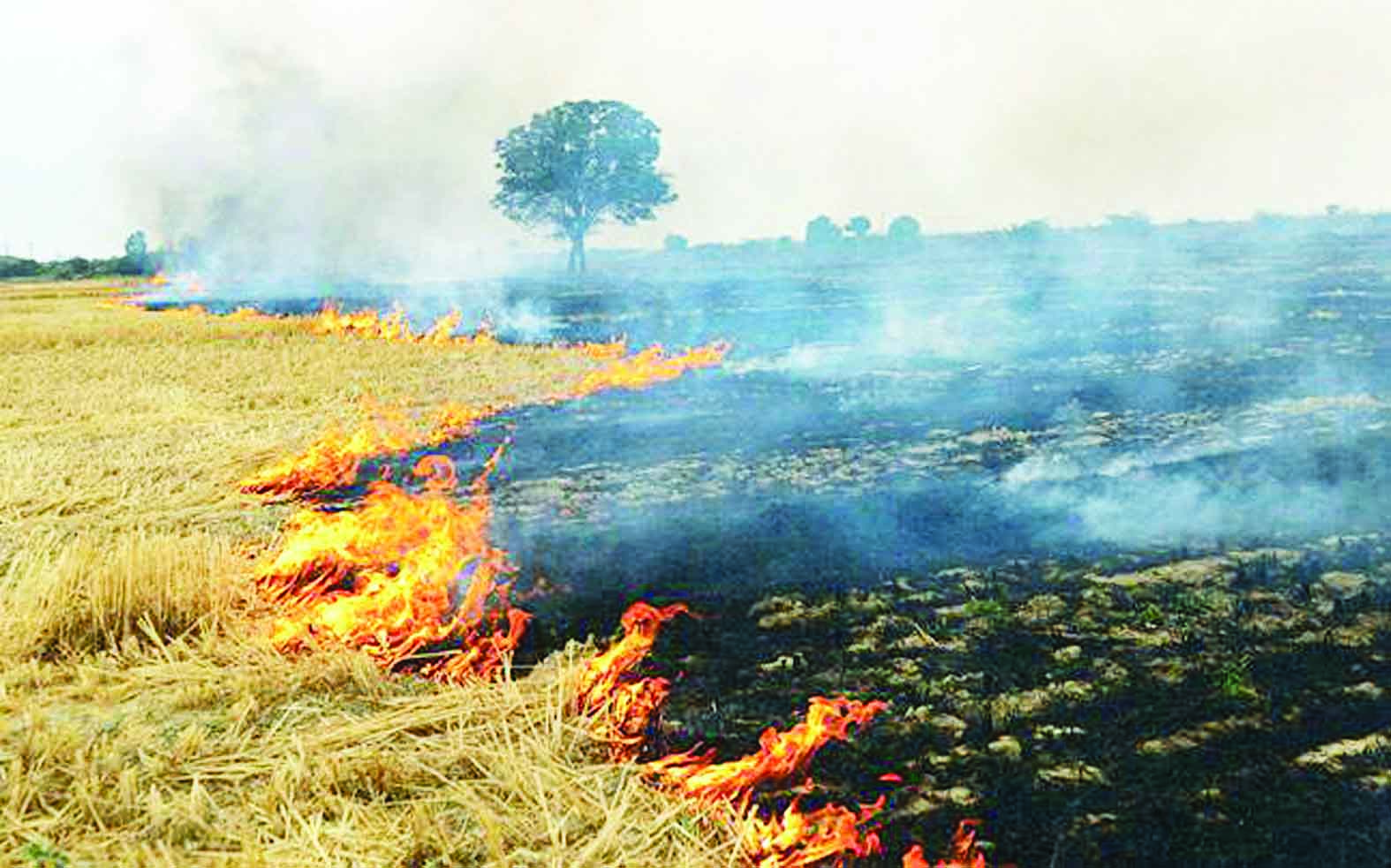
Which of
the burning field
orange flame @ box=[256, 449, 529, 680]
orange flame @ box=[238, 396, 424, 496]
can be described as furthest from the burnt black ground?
orange flame @ box=[238, 396, 424, 496]

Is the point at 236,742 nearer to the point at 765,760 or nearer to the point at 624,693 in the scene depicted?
the point at 624,693

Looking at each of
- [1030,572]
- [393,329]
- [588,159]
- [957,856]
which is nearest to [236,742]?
[957,856]

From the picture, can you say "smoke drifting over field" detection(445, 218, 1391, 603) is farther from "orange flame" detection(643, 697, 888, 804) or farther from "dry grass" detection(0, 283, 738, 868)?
"dry grass" detection(0, 283, 738, 868)

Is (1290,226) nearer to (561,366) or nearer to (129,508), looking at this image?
(561,366)

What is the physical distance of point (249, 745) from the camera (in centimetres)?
530

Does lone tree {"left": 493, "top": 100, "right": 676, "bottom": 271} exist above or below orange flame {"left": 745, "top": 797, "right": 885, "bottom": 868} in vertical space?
above

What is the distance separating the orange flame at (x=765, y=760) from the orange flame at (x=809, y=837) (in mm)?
238

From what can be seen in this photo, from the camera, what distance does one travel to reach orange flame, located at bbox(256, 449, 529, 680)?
673 centimetres

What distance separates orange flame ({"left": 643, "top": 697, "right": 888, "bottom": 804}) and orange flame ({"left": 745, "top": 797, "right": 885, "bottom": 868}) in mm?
238

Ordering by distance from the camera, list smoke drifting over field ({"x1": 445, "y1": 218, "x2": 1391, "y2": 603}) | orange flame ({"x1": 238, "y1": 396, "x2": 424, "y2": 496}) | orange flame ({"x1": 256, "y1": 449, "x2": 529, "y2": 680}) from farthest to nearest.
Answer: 1. orange flame ({"x1": 238, "y1": 396, "x2": 424, "y2": 496})
2. smoke drifting over field ({"x1": 445, "y1": 218, "x2": 1391, "y2": 603})
3. orange flame ({"x1": 256, "y1": 449, "x2": 529, "y2": 680})

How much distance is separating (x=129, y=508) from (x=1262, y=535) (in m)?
11.1

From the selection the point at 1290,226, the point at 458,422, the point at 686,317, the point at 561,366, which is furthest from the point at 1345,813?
the point at 1290,226

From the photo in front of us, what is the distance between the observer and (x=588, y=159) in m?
67.3

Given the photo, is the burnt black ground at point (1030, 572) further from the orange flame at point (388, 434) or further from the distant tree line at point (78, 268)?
the distant tree line at point (78, 268)
